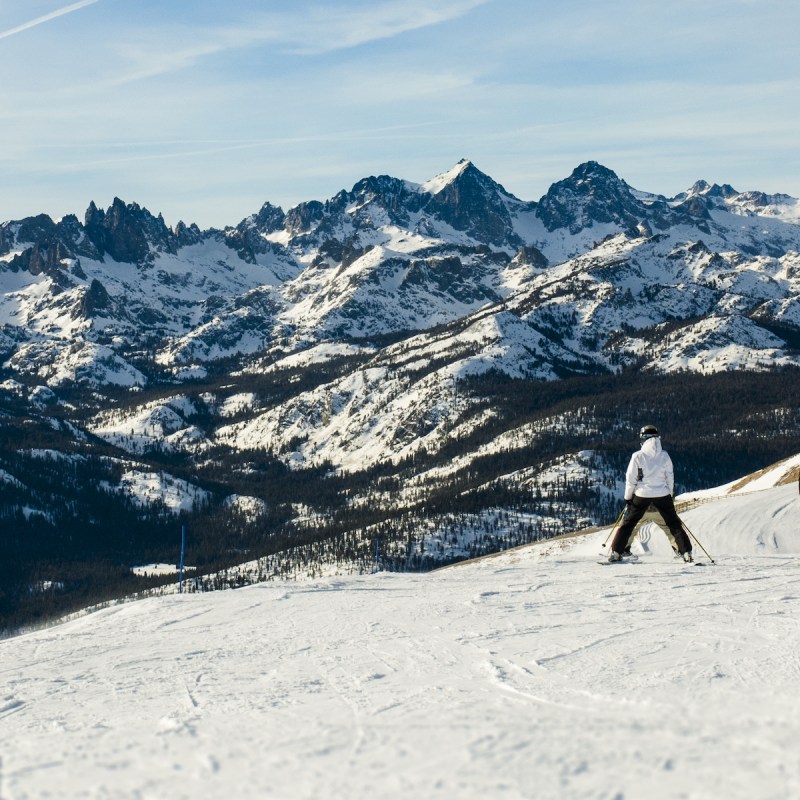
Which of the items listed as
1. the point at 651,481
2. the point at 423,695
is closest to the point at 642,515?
the point at 651,481

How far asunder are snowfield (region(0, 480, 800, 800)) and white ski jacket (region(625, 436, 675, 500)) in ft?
7.60

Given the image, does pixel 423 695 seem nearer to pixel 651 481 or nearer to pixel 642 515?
pixel 651 481

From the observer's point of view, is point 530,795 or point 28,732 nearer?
point 530,795

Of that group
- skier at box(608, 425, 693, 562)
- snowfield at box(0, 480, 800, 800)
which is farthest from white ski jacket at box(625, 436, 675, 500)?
snowfield at box(0, 480, 800, 800)

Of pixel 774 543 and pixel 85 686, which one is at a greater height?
pixel 85 686

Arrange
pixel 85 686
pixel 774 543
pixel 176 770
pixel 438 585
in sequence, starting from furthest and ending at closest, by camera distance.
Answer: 1. pixel 774 543
2. pixel 438 585
3. pixel 85 686
4. pixel 176 770

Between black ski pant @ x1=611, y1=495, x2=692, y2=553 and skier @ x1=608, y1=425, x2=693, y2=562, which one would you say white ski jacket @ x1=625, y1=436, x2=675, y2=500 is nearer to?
skier @ x1=608, y1=425, x2=693, y2=562

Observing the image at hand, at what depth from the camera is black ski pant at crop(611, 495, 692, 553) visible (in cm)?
2373

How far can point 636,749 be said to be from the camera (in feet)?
30.8

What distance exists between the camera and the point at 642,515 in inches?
962

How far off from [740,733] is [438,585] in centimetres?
1455

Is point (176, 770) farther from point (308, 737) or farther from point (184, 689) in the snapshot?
point (184, 689)

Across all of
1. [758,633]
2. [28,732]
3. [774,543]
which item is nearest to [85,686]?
[28,732]

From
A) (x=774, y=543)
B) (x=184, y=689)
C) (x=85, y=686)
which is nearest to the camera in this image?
(x=184, y=689)
